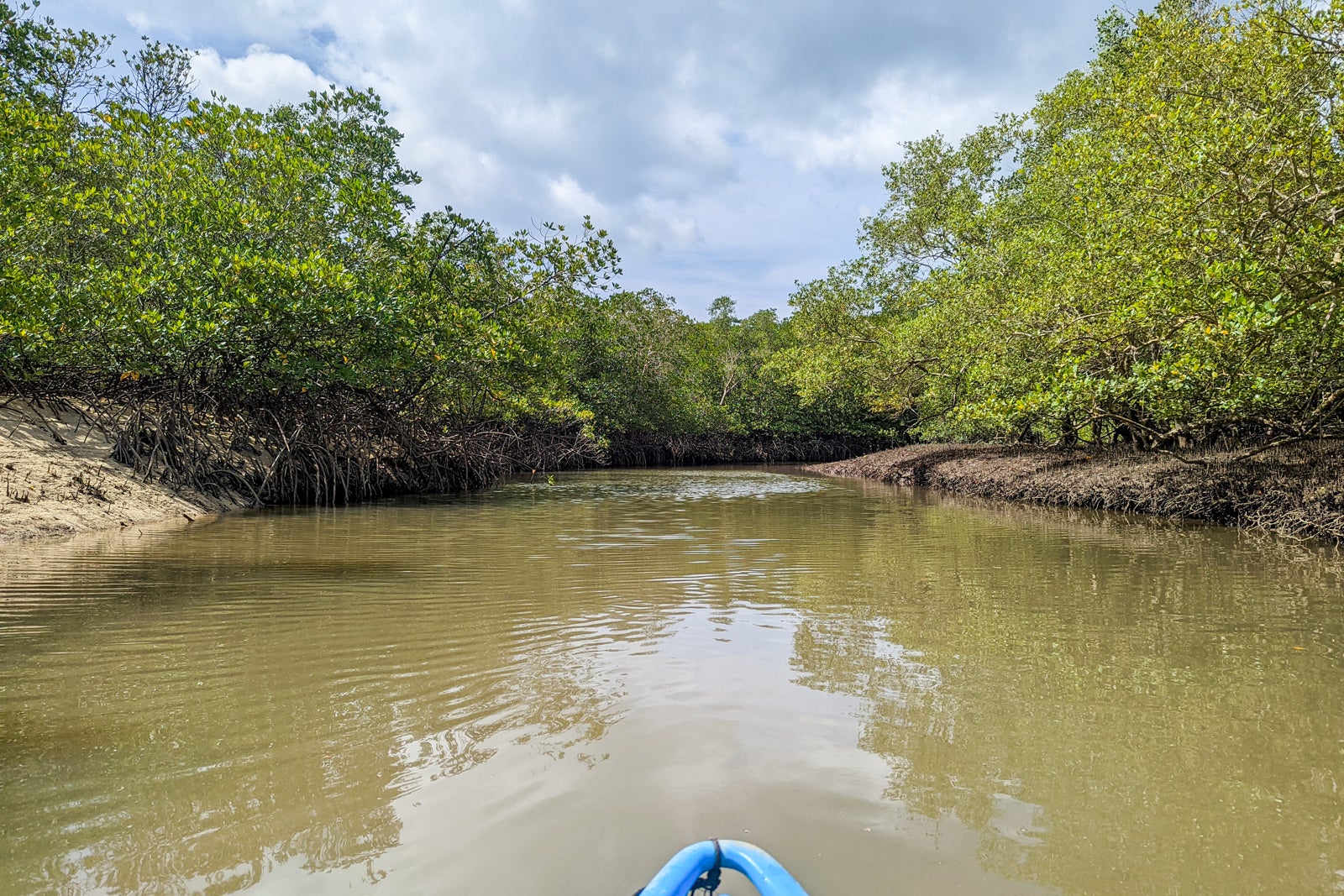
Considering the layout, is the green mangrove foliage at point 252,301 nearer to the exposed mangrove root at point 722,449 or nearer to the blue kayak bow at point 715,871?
the blue kayak bow at point 715,871

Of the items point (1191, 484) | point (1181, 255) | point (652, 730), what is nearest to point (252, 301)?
point (652, 730)

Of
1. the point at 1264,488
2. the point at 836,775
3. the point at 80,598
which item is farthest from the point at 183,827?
the point at 1264,488

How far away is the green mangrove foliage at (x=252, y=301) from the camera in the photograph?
30.3 feet

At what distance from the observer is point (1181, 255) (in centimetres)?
777

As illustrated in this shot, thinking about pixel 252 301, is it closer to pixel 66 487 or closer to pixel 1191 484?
pixel 66 487

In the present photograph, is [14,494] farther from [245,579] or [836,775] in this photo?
[836,775]

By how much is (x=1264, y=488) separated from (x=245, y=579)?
38.3 feet

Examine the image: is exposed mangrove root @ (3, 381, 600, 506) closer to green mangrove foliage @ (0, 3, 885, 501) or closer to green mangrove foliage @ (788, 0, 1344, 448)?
green mangrove foliage @ (0, 3, 885, 501)

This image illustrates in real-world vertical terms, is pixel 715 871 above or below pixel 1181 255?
below

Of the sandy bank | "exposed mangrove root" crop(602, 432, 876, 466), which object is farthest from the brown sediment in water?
"exposed mangrove root" crop(602, 432, 876, 466)

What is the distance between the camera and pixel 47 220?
32.3ft

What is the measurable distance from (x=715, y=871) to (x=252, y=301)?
32.1 ft

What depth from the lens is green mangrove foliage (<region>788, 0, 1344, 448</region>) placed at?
6875 millimetres

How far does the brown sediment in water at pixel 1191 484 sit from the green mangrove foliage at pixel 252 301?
932 centimetres
